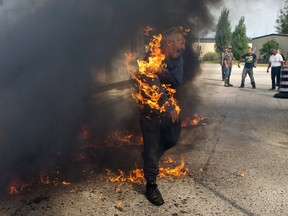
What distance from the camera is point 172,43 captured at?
3.31 meters

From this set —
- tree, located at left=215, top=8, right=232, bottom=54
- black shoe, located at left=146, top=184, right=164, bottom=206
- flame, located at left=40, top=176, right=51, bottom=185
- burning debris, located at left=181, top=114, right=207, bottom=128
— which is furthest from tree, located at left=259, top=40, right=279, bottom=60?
flame, located at left=40, top=176, right=51, bottom=185

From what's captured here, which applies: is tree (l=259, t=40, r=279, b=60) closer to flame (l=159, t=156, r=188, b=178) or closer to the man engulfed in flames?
flame (l=159, t=156, r=188, b=178)

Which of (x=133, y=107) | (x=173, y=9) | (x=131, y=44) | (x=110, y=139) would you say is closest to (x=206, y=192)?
(x=110, y=139)

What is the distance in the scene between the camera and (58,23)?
4.54 metres

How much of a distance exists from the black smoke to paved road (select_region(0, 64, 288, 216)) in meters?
0.59

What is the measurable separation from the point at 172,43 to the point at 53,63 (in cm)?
192

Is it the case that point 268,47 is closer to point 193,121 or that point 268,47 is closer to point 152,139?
point 193,121

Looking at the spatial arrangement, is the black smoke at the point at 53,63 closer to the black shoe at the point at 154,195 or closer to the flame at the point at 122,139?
the flame at the point at 122,139

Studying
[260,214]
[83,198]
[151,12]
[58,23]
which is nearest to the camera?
[260,214]

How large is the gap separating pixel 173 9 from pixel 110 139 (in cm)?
249

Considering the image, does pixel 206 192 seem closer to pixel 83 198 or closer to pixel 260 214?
pixel 260 214

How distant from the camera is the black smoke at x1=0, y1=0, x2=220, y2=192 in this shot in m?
3.86

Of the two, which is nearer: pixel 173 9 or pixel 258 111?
pixel 173 9

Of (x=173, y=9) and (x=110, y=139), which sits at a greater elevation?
(x=173, y=9)
